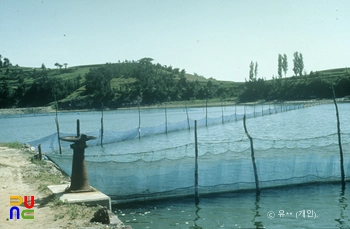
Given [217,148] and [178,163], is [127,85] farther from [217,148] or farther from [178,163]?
[178,163]

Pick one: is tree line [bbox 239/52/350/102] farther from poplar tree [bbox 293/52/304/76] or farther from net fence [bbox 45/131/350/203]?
net fence [bbox 45/131/350/203]

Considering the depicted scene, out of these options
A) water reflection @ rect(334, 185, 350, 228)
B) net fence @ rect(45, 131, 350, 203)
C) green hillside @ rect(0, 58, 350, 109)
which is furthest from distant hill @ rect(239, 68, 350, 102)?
water reflection @ rect(334, 185, 350, 228)

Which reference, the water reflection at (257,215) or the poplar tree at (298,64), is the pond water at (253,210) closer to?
the water reflection at (257,215)

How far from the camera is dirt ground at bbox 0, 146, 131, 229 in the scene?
8703mm

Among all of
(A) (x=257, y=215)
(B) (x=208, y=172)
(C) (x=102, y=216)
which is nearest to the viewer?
(C) (x=102, y=216)

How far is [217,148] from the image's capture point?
28.4m

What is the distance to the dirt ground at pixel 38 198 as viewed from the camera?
8.70 m

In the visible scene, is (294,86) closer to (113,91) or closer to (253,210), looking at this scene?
(113,91)

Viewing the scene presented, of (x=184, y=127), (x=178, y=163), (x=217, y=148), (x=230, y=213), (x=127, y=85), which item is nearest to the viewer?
(x=230, y=213)

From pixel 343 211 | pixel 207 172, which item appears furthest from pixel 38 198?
pixel 343 211

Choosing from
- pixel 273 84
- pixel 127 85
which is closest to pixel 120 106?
pixel 127 85

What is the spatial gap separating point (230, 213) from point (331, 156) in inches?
202

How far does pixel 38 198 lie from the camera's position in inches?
433

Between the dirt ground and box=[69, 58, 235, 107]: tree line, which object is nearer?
the dirt ground
